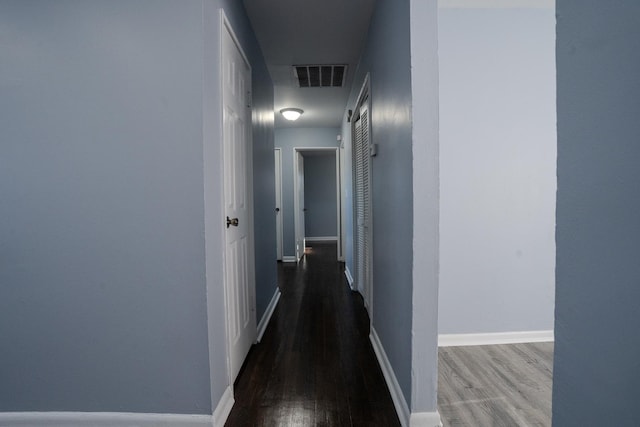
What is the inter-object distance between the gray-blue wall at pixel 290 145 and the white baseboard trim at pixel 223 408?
4.31 metres

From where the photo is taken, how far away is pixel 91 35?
149 cm

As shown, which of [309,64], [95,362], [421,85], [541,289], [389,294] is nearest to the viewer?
[421,85]

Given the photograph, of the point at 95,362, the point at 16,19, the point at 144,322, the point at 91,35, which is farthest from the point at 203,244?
the point at 16,19

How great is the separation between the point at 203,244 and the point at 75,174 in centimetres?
68

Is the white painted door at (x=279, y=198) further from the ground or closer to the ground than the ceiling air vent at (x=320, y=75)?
closer to the ground

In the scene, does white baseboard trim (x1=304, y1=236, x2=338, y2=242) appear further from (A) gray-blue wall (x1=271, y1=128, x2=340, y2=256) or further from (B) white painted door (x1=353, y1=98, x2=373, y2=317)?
(B) white painted door (x1=353, y1=98, x2=373, y2=317)

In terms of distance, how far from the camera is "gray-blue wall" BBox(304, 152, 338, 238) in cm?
858

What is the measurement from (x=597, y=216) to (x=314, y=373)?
188cm

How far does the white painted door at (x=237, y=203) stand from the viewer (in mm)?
1861

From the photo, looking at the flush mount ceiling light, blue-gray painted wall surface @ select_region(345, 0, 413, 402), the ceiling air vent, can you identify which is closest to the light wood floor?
blue-gray painted wall surface @ select_region(345, 0, 413, 402)

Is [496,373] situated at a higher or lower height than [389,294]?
lower

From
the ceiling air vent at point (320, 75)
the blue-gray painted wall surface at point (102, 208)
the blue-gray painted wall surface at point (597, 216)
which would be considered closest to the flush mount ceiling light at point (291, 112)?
the ceiling air vent at point (320, 75)

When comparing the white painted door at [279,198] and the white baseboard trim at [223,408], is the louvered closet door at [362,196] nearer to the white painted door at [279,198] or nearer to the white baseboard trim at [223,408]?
the white baseboard trim at [223,408]

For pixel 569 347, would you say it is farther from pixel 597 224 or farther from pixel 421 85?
pixel 421 85
